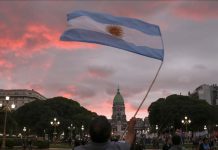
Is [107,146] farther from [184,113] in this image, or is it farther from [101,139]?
[184,113]

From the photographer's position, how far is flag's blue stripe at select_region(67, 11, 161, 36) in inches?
329

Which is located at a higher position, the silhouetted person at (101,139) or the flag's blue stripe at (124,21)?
the flag's blue stripe at (124,21)

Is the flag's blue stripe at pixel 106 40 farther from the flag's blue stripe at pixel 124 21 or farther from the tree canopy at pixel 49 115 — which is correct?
the tree canopy at pixel 49 115

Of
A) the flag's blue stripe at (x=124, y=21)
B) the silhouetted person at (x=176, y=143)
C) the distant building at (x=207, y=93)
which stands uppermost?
the distant building at (x=207, y=93)

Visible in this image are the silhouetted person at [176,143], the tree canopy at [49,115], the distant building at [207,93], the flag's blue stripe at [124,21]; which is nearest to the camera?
the flag's blue stripe at [124,21]

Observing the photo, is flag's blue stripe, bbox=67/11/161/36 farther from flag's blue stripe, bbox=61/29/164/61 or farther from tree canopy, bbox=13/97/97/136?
tree canopy, bbox=13/97/97/136

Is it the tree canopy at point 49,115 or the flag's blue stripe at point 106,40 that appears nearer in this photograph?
the flag's blue stripe at point 106,40

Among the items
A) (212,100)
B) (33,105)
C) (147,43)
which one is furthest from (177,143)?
(212,100)

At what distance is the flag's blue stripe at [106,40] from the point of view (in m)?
8.16

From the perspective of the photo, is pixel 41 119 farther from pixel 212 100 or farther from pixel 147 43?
pixel 147 43

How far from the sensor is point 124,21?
28.0 feet

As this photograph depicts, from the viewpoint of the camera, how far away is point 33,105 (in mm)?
136250

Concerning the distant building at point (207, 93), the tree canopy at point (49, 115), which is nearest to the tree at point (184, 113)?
the tree canopy at point (49, 115)

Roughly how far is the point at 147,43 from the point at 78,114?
13163 centimetres
